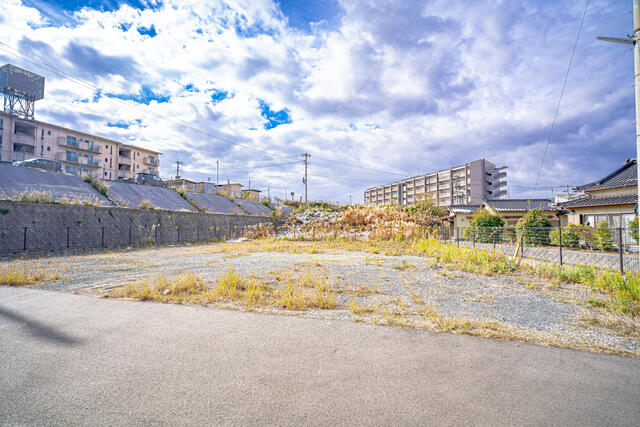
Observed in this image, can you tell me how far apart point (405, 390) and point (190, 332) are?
2.52 metres

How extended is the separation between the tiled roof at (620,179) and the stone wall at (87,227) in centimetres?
2656

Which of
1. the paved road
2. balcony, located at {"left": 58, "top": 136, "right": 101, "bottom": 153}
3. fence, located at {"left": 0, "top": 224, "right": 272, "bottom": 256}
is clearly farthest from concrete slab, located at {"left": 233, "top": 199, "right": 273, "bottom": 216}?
balcony, located at {"left": 58, "top": 136, "right": 101, "bottom": 153}

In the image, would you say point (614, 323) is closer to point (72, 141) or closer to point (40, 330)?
point (40, 330)

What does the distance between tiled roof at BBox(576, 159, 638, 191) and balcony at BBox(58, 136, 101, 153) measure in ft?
206

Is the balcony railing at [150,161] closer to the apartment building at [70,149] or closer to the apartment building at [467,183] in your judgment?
the apartment building at [70,149]

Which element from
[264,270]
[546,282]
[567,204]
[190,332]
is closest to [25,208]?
[264,270]

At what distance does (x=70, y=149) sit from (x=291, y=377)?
58.1 meters

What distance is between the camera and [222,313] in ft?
13.5

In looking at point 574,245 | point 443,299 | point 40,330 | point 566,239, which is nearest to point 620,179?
point 574,245

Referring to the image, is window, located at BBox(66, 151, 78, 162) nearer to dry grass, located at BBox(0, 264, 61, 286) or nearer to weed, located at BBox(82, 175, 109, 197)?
weed, located at BBox(82, 175, 109, 197)

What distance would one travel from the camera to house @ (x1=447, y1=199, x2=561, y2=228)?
82.2 feet

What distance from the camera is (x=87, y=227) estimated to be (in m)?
13.6

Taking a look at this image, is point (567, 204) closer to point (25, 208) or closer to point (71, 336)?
point (71, 336)

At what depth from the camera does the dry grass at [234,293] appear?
15.3 feet
